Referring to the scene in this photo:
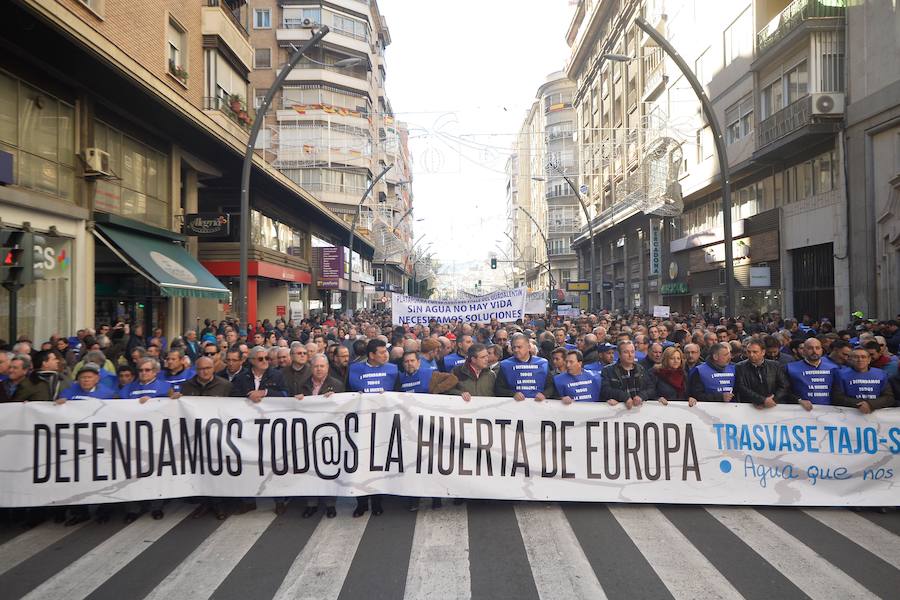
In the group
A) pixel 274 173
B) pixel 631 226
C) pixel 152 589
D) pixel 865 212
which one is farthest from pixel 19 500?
pixel 631 226

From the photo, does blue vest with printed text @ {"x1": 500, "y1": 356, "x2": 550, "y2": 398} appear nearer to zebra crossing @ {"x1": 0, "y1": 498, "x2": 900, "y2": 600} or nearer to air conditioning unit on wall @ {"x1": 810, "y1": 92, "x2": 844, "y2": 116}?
zebra crossing @ {"x1": 0, "y1": 498, "x2": 900, "y2": 600}

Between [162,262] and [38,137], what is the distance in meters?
3.98

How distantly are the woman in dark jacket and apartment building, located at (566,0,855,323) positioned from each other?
993 centimetres

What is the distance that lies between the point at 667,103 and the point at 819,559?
31.8 m

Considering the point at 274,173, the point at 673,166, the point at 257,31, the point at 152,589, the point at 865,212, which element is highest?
the point at 257,31

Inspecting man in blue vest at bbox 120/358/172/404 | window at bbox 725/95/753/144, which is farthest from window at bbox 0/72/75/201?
window at bbox 725/95/753/144

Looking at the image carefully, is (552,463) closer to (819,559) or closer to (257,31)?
(819,559)

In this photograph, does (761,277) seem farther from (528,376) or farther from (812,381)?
(528,376)

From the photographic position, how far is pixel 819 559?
4.84 meters

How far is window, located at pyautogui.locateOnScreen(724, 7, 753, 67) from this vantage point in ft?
80.3

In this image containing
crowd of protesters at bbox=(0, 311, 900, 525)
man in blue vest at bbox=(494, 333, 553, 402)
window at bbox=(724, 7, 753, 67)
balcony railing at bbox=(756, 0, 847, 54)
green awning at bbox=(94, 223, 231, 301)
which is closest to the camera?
crowd of protesters at bbox=(0, 311, 900, 525)

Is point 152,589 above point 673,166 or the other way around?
the other way around

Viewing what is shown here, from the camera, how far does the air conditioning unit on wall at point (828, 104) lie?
19297 millimetres

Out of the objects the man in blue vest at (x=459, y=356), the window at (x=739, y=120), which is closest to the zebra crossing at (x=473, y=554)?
the man in blue vest at (x=459, y=356)
